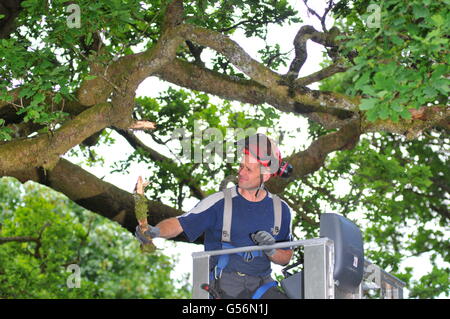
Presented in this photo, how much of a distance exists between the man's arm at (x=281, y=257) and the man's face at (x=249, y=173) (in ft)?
1.85

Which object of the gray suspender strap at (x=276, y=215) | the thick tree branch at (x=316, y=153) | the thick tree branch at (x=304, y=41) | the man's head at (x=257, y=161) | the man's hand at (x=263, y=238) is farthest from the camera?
the thick tree branch at (x=316, y=153)

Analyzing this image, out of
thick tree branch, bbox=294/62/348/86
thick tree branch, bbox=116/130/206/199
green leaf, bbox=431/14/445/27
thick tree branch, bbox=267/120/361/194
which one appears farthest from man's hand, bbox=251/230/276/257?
thick tree branch, bbox=116/130/206/199

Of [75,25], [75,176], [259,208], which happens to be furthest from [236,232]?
[75,176]

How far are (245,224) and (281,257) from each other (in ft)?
1.23

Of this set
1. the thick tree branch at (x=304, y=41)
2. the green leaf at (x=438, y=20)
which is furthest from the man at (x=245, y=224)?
the thick tree branch at (x=304, y=41)

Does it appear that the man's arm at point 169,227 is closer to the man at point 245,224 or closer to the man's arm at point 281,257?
the man at point 245,224

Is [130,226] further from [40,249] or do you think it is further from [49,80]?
[40,249]

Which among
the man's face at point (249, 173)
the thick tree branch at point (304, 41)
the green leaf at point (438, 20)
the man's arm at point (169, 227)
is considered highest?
the thick tree branch at point (304, 41)

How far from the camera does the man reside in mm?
5035

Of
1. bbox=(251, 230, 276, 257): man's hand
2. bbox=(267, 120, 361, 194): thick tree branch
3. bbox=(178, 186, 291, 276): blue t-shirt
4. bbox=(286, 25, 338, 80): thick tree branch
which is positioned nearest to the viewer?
bbox=(251, 230, 276, 257): man's hand

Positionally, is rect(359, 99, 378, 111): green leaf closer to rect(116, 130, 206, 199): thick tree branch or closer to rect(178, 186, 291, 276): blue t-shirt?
rect(178, 186, 291, 276): blue t-shirt

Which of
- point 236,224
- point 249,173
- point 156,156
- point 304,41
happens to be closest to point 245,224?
point 236,224

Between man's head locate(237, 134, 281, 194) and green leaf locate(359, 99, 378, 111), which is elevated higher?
green leaf locate(359, 99, 378, 111)

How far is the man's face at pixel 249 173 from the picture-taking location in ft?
17.7
